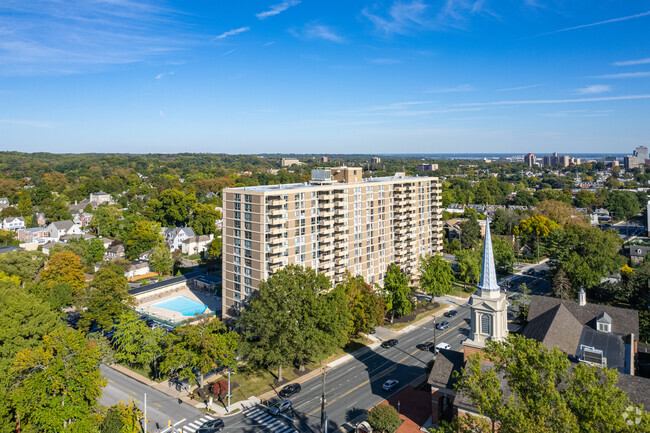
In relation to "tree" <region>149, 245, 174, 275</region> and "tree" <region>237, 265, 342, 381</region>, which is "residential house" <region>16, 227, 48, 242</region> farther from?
"tree" <region>237, 265, 342, 381</region>

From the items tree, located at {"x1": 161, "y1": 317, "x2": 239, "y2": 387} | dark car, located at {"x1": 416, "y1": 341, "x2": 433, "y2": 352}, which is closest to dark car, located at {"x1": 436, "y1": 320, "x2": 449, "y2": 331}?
dark car, located at {"x1": 416, "y1": 341, "x2": 433, "y2": 352}

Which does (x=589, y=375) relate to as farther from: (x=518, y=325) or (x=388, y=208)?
(x=388, y=208)

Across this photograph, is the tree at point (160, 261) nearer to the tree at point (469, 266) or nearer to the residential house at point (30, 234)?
the residential house at point (30, 234)

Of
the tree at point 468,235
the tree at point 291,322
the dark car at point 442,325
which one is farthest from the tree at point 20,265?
the tree at point 468,235

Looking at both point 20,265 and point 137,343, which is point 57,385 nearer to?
point 137,343

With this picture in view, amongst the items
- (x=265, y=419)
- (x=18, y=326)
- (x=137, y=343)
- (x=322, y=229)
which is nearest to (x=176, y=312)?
(x=137, y=343)

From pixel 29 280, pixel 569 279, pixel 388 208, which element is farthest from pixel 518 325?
pixel 29 280

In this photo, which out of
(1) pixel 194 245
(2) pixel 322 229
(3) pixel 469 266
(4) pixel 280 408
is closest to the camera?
(4) pixel 280 408
